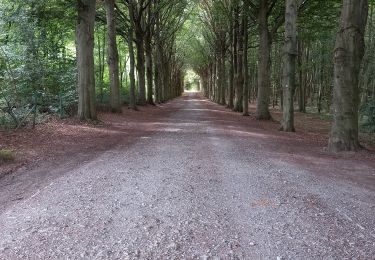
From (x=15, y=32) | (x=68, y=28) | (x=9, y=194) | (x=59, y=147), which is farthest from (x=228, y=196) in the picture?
(x=68, y=28)

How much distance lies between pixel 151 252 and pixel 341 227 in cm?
232

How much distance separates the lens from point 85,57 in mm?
14906

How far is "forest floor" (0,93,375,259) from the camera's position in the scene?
3967 mm

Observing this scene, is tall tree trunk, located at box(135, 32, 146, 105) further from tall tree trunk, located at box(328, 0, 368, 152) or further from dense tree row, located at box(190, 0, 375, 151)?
tall tree trunk, located at box(328, 0, 368, 152)

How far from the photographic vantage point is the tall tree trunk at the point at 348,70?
32.5ft

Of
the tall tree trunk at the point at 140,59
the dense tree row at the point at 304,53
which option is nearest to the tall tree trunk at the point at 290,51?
the dense tree row at the point at 304,53

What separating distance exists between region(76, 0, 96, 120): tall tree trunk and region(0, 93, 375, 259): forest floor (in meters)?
5.16

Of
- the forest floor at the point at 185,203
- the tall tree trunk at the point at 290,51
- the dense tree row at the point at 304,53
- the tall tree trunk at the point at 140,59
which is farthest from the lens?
the tall tree trunk at the point at 140,59

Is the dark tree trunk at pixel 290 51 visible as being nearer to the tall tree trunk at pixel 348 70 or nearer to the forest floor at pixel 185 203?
the tall tree trunk at pixel 348 70

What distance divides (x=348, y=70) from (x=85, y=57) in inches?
378

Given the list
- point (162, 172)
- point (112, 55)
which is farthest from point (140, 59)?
point (162, 172)

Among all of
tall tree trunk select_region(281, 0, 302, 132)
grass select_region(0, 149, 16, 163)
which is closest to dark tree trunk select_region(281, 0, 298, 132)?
tall tree trunk select_region(281, 0, 302, 132)

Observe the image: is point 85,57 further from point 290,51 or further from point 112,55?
point 290,51

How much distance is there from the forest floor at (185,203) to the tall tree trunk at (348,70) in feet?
1.78
